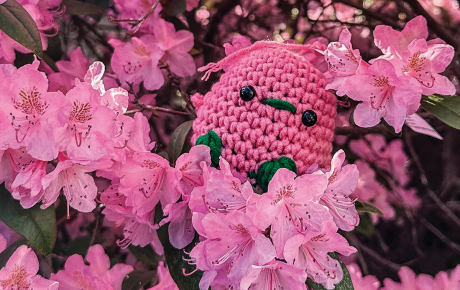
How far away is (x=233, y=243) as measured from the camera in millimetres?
575

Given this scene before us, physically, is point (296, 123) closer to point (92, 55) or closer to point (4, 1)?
point (4, 1)

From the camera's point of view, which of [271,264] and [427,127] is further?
[427,127]

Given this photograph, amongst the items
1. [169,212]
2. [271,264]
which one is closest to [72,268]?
[169,212]

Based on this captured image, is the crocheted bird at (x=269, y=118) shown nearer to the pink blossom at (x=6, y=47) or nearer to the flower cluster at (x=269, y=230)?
the flower cluster at (x=269, y=230)

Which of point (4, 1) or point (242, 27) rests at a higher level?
point (4, 1)

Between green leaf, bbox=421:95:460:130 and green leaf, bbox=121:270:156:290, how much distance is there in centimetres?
70

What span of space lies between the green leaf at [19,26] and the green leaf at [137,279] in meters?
0.52

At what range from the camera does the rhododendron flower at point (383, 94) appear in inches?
24.0

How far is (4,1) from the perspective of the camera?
0.68m

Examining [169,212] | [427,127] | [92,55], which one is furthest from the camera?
[92,55]

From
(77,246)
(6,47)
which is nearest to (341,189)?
(6,47)

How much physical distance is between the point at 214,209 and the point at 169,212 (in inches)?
3.8

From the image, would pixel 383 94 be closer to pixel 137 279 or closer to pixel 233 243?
pixel 233 243

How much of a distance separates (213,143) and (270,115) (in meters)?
A: 0.10
